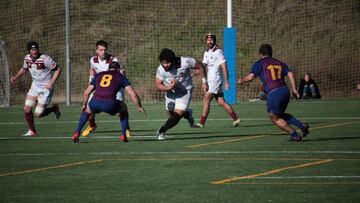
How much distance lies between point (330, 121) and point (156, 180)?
38.1 feet

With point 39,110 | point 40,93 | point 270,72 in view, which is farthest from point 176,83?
point 39,110

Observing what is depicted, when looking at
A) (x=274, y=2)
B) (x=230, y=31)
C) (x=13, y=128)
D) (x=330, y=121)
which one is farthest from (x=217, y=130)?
(x=274, y=2)

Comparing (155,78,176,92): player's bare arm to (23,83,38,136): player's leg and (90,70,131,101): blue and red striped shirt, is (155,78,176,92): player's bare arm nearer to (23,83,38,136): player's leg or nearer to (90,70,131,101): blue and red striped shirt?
(90,70,131,101): blue and red striped shirt

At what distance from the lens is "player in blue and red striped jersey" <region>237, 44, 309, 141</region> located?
17234mm

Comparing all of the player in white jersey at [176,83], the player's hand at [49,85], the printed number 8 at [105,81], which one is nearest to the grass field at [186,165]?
the player in white jersey at [176,83]

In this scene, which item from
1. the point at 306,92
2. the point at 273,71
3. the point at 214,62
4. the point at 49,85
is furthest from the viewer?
the point at 306,92

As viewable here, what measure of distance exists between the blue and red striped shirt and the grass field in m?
0.87

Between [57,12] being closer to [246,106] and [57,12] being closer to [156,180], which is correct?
[246,106]

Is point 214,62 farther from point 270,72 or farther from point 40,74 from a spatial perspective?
point 270,72

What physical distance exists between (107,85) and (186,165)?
427 cm

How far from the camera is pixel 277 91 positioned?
56.9 ft

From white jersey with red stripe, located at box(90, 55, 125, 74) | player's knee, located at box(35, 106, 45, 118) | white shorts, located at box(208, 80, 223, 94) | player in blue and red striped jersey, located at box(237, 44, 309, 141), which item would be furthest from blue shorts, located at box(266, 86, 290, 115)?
player's knee, located at box(35, 106, 45, 118)

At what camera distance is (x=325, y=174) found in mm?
12359

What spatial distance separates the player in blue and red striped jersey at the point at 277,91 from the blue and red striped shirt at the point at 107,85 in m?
2.18
